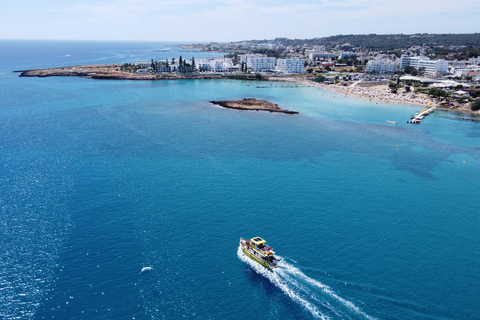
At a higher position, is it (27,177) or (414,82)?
(414,82)

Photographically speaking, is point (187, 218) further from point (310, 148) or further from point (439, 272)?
point (310, 148)

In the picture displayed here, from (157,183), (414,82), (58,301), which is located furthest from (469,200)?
(414,82)

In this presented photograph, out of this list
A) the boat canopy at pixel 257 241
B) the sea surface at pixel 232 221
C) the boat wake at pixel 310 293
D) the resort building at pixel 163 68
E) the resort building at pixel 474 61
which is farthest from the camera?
the resort building at pixel 474 61

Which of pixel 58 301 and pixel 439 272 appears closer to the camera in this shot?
pixel 58 301

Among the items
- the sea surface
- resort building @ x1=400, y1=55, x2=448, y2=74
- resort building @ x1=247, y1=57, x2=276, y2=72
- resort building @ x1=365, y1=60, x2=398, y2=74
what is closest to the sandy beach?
resort building @ x1=365, y1=60, x2=398, y2=74

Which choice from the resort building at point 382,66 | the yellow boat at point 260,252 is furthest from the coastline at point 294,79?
the yellow boat at point 260,252

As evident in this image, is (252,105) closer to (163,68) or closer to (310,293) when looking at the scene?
(310,293)

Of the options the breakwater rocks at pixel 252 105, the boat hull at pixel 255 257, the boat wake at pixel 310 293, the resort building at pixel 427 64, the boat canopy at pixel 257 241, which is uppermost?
the resort building at pixel 427 64

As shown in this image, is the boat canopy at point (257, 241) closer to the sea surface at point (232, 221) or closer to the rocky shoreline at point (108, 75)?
the sea surface at point (232, 221)
